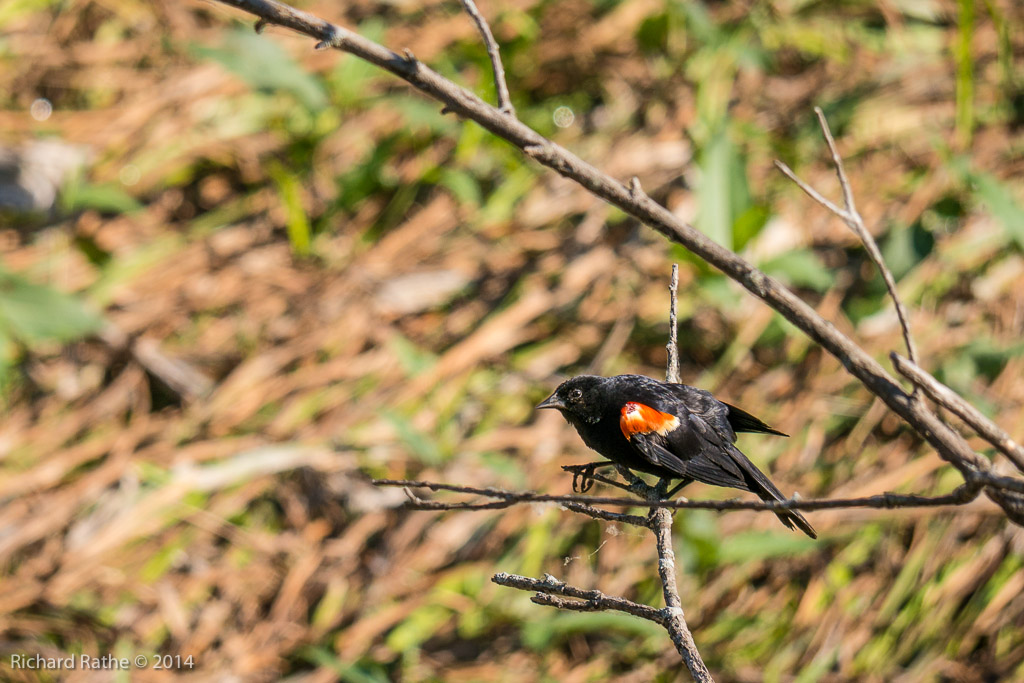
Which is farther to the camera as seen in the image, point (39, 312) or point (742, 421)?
point (39, 312)

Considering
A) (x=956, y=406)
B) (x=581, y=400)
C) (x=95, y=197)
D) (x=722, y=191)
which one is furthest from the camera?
(x=95, y=197)

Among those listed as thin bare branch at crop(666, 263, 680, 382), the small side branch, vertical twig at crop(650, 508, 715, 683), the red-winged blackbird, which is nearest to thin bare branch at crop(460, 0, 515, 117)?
the small side branch

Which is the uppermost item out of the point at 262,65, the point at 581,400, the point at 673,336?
the point at 673,336

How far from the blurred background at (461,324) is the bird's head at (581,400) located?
149 cm

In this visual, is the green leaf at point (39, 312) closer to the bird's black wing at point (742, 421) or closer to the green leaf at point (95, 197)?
the green leaf at point (95, 197)

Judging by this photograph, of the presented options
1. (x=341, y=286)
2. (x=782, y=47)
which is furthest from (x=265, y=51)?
(x=782, y=47)

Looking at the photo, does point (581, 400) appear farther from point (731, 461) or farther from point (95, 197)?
point (95, 197)

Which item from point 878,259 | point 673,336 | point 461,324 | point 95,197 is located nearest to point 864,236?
point 878,259

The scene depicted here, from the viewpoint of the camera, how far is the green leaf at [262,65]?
159 inches

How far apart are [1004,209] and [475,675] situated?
3.10m

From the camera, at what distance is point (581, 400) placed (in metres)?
2.01

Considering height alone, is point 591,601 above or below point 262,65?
above

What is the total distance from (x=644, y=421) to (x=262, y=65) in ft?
10.4

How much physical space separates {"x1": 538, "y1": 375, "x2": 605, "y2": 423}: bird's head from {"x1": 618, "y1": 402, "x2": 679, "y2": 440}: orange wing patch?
15cm
